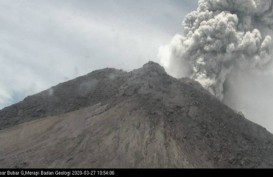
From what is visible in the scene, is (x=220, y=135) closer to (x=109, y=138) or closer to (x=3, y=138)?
(x=109, y=138)

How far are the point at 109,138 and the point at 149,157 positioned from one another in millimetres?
5554

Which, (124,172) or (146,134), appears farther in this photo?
(146,134)

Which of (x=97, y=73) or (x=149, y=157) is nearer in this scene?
(x=149, y=157)

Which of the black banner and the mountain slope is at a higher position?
the mountain slope

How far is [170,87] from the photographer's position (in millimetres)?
70438

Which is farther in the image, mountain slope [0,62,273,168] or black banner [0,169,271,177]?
mountain slope [0,62,273,168]

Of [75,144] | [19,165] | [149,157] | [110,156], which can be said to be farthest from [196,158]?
[19,165]

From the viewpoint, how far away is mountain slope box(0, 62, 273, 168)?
56562 millimetres

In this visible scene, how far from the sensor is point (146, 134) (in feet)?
196

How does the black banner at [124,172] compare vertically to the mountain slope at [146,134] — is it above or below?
below

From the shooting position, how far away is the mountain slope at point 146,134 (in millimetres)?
56562

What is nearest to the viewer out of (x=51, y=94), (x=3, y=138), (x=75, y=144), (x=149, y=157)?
(x=149, y=157)

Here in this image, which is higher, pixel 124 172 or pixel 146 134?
pixel 146 134

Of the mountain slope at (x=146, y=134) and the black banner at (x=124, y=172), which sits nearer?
the black banner at (x=124, y=172)
